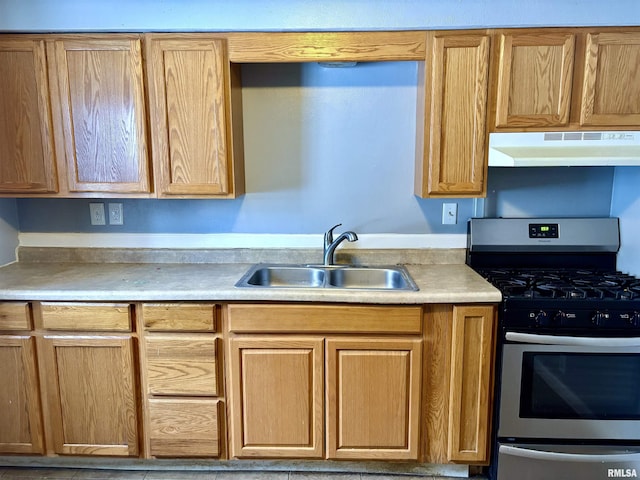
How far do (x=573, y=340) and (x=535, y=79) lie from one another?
1109mm

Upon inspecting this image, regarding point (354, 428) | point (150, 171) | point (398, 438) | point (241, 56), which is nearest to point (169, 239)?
point (150, 171)

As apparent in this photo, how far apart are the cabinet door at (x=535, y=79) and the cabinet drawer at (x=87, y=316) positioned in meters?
1.83

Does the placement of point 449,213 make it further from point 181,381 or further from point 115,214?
point 115,214

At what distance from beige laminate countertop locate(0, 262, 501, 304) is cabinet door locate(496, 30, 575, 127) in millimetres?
753

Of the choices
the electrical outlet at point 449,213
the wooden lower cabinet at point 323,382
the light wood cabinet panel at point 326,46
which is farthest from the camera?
the electrical outlet at point 449,213

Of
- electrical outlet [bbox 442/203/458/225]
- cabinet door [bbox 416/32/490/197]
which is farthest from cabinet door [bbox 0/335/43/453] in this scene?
electrical outlet [bbox 442/203/458/225]

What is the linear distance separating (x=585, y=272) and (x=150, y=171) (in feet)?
7.06

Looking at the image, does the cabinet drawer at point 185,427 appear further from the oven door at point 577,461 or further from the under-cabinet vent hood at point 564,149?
the under-cabinet vent hood at point 564,149

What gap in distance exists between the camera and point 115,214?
7.74 feet

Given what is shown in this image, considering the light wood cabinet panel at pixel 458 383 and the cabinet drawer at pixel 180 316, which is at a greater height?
the cabinet drawer at pixel 180 316

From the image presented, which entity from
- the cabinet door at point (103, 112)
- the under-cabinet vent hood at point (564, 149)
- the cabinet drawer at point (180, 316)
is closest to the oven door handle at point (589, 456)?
the under-cabinet vent hood at point (564, 149)

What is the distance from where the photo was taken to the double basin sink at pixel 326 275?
2232mm

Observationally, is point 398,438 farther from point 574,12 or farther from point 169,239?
point 574,12

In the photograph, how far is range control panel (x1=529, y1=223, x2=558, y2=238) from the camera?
225 cm
